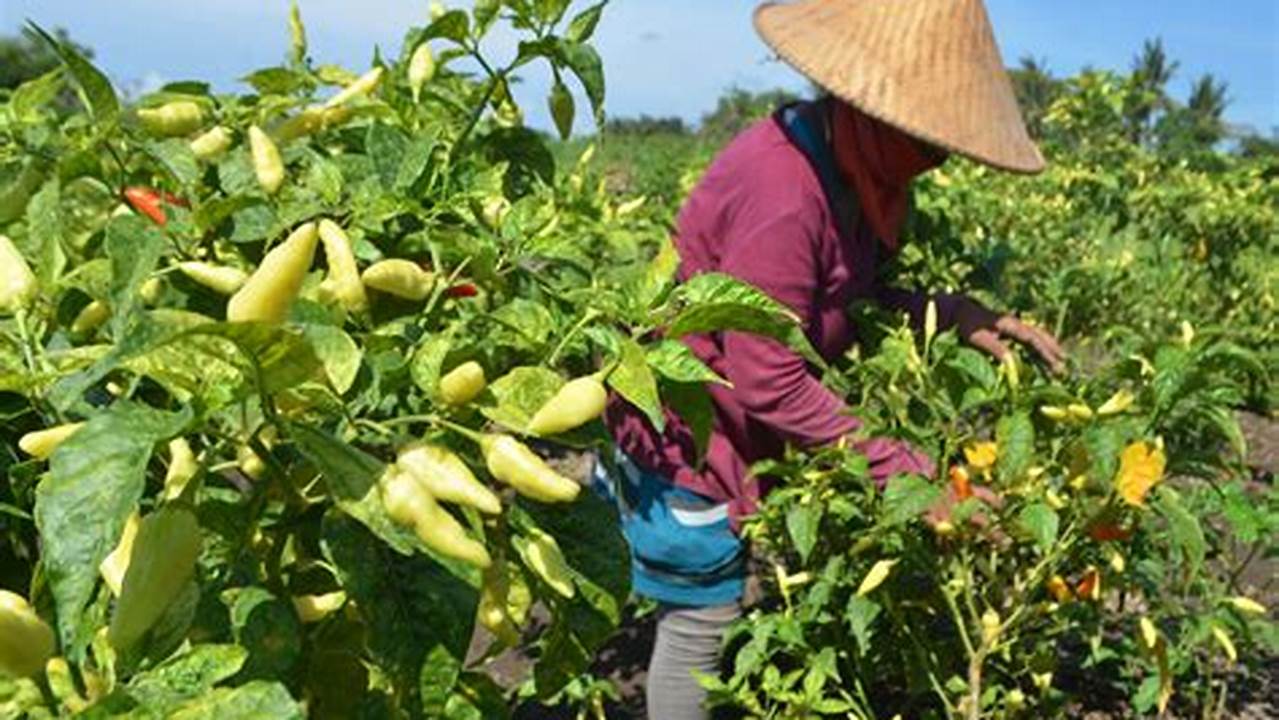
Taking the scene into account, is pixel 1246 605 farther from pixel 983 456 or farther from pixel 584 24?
pixel 584 24

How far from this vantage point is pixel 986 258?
2623 mm

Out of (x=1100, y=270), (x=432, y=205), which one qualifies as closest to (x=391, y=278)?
(x=432, y=205)

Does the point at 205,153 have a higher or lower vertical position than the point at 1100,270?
higher

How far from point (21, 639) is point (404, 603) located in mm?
227

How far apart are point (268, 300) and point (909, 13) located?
5.02 feet

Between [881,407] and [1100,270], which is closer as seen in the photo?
[881,407]

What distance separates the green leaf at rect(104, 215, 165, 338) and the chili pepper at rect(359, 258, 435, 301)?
19 centimetres

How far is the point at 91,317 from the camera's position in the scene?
Answer: 1.03 m

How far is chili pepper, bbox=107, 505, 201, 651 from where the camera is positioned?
68 centimetres

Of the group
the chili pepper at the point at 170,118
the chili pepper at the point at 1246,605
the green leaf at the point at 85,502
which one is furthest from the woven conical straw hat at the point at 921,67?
the green leaf at the point at 85,502

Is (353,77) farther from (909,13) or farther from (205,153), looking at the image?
(909,13)

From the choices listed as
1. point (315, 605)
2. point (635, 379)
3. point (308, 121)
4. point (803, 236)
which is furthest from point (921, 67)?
point (315, 605)

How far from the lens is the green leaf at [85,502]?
60cm

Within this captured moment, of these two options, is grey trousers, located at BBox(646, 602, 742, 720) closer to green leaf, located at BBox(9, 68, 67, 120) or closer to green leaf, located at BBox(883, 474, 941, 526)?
green leaf, located at BBox(883, 474, 941, 526)
